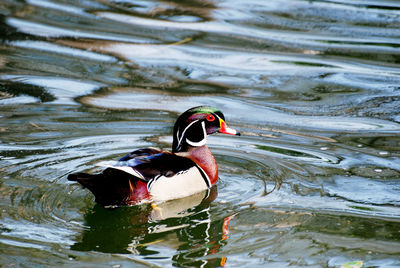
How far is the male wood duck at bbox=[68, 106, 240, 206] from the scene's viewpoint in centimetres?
565

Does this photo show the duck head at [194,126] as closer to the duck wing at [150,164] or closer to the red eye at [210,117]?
the red eye at [210,117]

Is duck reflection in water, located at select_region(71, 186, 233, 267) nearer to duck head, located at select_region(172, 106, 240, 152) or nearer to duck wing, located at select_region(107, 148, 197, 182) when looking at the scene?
duck wing, located at select_region(107, 148, 197, 182)

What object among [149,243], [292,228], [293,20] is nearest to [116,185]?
[149,243]

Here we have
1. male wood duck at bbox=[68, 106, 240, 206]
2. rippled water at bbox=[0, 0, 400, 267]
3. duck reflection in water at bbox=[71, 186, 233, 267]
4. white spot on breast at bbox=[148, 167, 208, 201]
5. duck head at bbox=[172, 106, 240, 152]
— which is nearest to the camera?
duck reflection in water at bbox=[71, 186, 233, 267]

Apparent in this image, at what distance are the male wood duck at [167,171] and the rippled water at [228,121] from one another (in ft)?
0.41

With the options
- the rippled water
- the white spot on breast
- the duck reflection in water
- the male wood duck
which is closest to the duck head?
the male wood duck

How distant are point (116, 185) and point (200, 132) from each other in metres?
1.15

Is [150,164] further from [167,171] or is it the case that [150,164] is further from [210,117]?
[210,117]

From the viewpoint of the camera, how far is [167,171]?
595cm

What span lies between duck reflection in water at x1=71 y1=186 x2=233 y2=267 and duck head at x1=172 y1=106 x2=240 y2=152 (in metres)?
0.63

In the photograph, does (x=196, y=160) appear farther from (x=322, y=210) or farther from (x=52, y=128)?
(x=52, y=128)

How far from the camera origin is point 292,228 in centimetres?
534

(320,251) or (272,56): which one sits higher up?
(272,56)

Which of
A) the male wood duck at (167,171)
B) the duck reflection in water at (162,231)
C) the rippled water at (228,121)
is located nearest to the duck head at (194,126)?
the male wood duck at (167,171)
